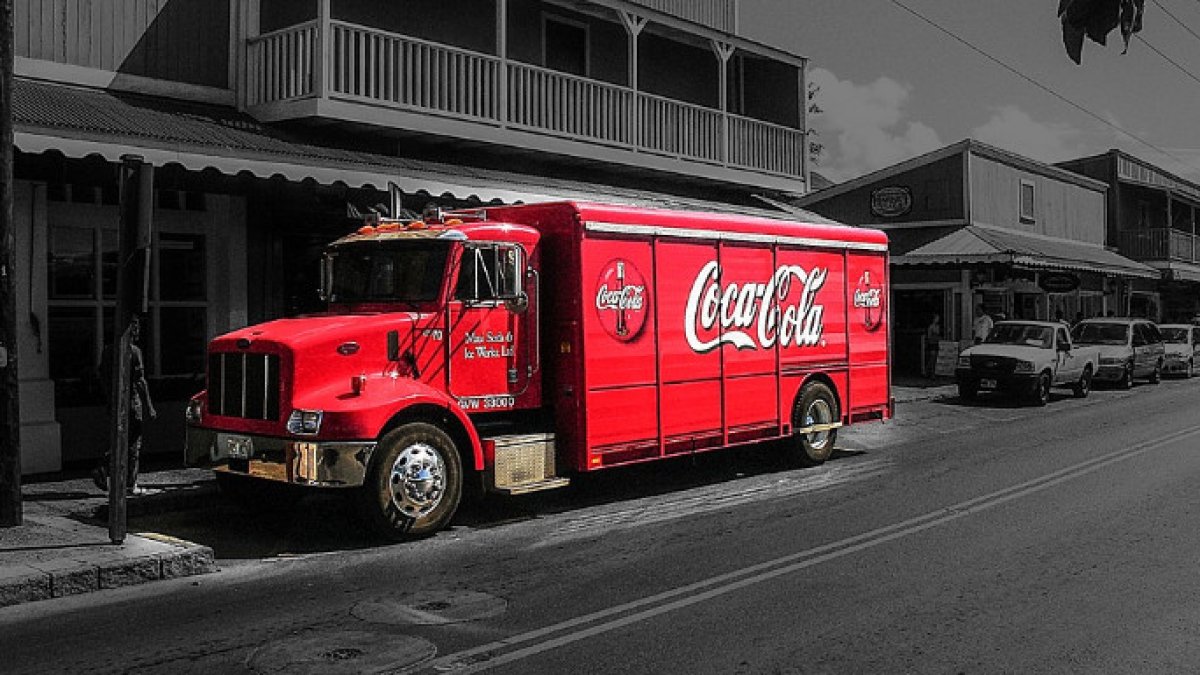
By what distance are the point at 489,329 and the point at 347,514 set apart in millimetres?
2148

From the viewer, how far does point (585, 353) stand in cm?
1070

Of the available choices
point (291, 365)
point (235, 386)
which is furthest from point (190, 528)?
point (291, 365)

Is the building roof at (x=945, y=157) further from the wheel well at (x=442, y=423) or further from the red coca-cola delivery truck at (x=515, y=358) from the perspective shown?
the wheel well at (x=442, y=423)

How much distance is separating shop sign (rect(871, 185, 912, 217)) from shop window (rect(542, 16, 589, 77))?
1722cm

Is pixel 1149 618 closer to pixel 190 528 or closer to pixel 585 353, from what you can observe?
pixel 585 353

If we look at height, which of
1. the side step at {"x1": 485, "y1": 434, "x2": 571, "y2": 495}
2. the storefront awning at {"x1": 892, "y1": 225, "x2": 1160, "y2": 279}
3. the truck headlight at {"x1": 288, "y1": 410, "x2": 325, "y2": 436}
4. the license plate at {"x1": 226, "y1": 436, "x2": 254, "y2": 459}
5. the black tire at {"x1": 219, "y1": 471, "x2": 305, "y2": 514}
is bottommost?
the black tire at {"x1": 219, "y1": 471, "x2": 305, "y2": 514}

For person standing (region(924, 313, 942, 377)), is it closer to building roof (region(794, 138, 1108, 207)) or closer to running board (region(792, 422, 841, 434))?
building roof (region(794, 138, 1108, 207))

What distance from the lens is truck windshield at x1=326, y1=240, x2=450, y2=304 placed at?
33.2 feet

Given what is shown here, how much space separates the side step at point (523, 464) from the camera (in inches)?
395

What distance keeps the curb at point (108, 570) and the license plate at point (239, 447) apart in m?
0.91

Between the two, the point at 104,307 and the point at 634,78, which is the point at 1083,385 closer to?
the point at 634,78

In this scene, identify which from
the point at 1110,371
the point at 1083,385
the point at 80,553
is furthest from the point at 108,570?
the point at 1110,371

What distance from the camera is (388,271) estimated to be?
1028cm

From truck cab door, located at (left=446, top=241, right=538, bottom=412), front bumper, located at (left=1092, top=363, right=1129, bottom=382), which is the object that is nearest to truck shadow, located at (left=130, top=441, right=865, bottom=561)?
truck cab door, located at (left=446, top=241, right=538, bottom=412)
